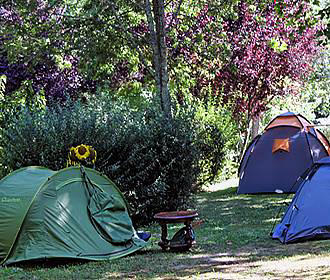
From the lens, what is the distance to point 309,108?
2561 cm

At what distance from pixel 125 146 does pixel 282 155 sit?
4317 millimetres

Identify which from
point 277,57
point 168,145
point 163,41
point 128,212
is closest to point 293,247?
point 128,212

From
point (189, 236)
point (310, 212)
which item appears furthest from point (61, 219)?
point (310, 212)

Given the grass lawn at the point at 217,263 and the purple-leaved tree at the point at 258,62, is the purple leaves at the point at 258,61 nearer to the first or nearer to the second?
the purple-leaved tree at the point at 258,62

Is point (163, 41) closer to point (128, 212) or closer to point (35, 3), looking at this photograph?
point (35, 3)

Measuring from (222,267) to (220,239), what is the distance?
5.02 feet

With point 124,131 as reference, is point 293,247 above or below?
below

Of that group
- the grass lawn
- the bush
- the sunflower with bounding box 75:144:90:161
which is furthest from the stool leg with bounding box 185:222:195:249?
the bush

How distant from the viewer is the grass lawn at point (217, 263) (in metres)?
5.44

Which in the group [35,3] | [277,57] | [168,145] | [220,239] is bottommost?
[220,239]

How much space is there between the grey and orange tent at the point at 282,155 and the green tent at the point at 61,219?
5452 millimetres

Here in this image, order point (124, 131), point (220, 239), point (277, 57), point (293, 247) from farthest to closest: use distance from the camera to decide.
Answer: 1. point (277, 57)
2. point (124, 131)
3. point (220, 239)
4. point (293, 247)

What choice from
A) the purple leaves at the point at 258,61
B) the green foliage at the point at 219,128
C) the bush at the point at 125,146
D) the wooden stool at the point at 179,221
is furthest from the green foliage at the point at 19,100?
the wooden stool at the point at 179,221

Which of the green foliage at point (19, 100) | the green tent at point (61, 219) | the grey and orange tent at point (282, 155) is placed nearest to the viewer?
the green tent at point (61, 219)
